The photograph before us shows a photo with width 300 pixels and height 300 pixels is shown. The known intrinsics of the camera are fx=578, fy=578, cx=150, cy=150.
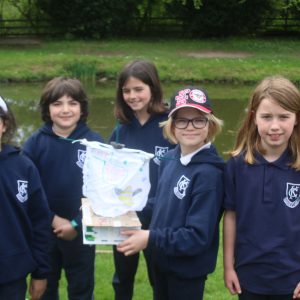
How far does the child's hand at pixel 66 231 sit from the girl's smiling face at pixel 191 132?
884 millimetres

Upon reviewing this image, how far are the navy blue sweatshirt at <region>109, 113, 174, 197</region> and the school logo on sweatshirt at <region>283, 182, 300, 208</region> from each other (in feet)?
3.09

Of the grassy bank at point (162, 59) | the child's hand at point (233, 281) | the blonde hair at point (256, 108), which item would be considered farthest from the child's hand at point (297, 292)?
the grassy bank at point (162, 59)

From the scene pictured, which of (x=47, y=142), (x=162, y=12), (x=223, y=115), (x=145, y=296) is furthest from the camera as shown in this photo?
(x=162, y=12)

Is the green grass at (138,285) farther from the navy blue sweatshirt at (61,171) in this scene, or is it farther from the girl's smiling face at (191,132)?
the girl's smiling face at (191,132)

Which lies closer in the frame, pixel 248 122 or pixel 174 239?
pixel 174 239

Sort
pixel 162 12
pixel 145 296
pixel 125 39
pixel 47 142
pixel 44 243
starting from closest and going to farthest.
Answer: pixel 44 243 → pixel 47 142 → pixel 145 296 → pixel 125 39 → pixel 162 12

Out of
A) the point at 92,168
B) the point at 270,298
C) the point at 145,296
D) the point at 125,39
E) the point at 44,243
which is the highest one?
the point at 125,39

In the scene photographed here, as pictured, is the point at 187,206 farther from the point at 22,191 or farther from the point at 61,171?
the point at 61,171

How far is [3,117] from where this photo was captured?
8.64 feet

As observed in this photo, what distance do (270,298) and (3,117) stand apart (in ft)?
4.83

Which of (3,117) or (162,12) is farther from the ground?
(162,12)

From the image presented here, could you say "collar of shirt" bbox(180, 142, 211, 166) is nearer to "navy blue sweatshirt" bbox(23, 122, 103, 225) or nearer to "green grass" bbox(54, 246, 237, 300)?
"navy blue sweatshirt" bbox(23, 122, 103, 225)

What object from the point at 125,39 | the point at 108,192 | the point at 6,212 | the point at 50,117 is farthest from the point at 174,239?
the point at 125,39

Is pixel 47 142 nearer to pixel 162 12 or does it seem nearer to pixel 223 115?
pixel 223 115
